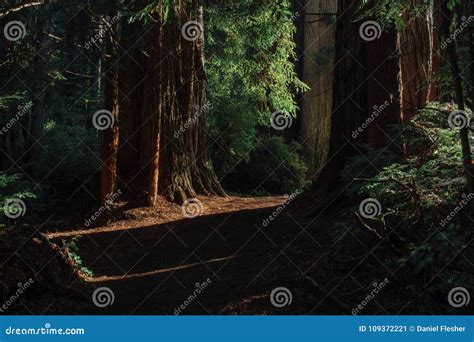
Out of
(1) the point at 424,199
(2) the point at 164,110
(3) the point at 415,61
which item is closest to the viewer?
(1) the point at 424,199

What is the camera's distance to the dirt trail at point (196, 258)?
222 inches

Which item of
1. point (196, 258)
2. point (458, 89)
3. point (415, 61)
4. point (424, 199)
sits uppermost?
point (415, 61)

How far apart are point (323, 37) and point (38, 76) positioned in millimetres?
14253

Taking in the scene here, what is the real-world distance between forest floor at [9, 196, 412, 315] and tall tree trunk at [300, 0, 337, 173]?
1022 centimetres

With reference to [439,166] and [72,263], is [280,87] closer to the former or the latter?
[439,166]

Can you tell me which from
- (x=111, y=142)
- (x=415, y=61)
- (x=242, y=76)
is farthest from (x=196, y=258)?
(x=242, y=76)

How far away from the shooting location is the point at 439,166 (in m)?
7.02

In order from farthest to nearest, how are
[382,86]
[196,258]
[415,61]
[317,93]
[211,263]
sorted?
[317,93] → [415,61] → [382,86] → [196,258] → [211,263]

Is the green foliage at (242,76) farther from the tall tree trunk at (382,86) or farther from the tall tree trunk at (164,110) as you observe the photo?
the tall tree trunk at (382,86)

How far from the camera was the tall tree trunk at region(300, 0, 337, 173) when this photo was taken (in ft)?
70.5

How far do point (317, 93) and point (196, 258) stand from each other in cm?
1532

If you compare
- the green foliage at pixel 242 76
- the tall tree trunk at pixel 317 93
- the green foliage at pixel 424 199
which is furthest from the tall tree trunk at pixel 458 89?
the tall tree trunk at pixel 317 93

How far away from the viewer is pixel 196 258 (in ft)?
26.2

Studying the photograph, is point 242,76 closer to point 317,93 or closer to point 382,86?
point 317,93
